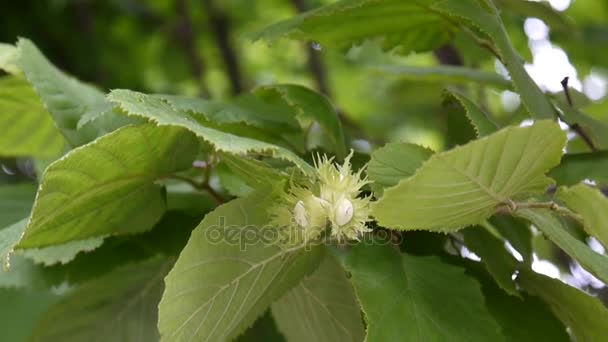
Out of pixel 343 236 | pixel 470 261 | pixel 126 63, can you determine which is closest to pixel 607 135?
pixel 470 261

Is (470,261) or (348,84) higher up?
(348,84)

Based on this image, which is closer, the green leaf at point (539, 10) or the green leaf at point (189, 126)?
the green leaf at point (189, 126)

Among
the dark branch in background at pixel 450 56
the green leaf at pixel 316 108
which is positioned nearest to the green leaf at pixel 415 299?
the green leaf at pixel 316 108

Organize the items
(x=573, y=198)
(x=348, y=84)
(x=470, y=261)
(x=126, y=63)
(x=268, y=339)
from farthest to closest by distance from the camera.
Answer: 1. (x=348, y=84)
2. (x=126, y=63)
3. (x=268, y=339)
4. (x=470, y=261)
5. (x=573, y=198)

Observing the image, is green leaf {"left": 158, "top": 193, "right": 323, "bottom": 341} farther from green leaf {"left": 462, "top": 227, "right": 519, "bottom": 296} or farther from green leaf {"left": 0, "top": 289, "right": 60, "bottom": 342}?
green leaf {"left": 0, "top": 289, "right": 60, "bottom": 342}

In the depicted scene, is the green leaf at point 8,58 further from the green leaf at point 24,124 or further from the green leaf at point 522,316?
the green leaf at point 522,316

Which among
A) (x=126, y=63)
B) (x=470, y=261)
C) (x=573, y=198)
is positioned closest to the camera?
(x=573, y=198)

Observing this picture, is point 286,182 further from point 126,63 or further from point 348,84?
point 348,84
